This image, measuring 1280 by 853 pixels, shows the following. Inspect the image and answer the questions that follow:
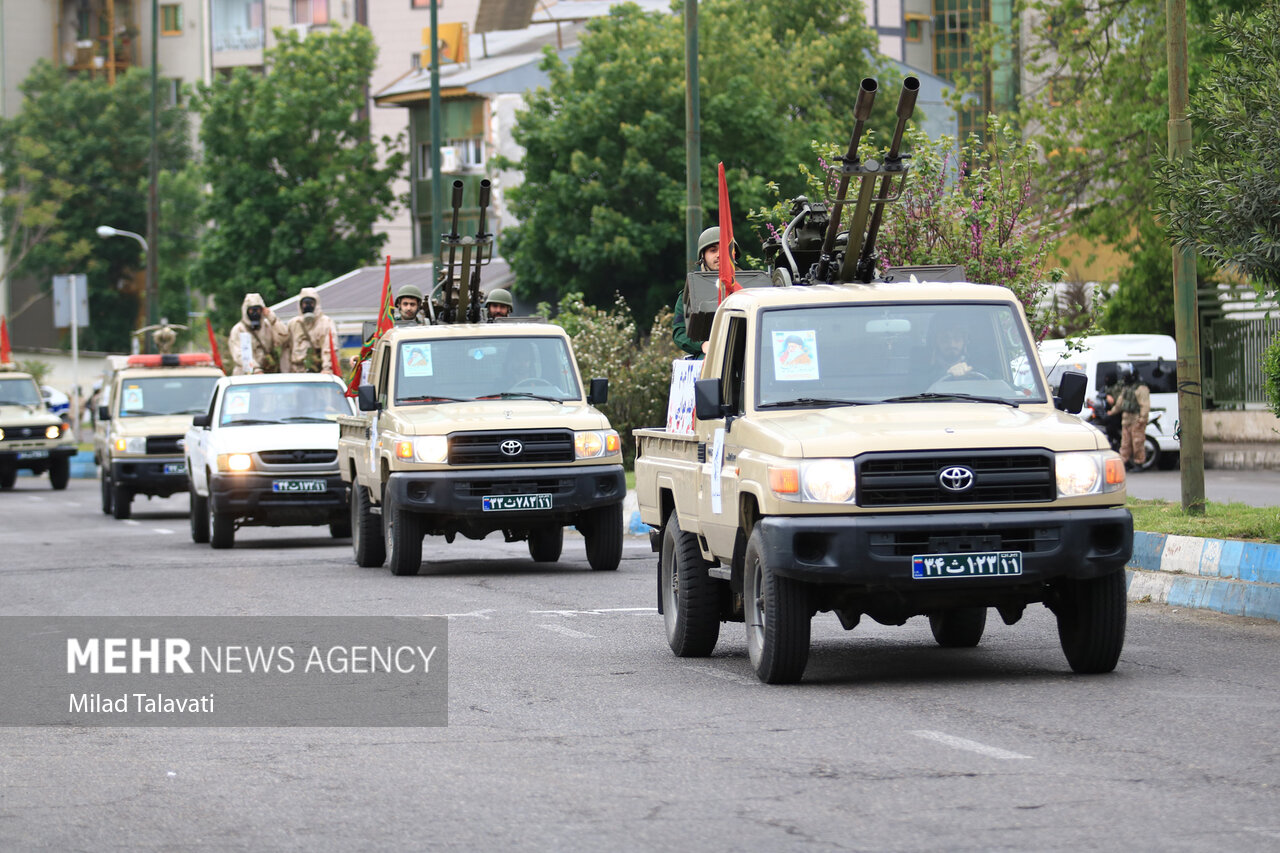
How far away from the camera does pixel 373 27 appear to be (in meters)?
Result: 90.0

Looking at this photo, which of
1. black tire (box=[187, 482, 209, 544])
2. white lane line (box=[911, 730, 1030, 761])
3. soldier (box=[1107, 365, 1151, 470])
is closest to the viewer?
white lane line (box=[911, 730, 1030, 761])

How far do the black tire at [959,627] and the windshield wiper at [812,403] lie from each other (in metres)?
1.75

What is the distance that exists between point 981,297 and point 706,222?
42.6 metres

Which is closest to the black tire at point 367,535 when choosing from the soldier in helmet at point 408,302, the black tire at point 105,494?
the soldier in helmet at point 408,302

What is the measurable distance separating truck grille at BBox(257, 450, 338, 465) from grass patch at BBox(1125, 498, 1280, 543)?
8410mm

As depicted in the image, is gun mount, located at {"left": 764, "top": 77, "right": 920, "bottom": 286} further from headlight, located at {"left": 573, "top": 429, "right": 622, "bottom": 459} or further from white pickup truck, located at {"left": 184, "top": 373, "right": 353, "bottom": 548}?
white pickup truck, located at {"left": 184, "top": 373, "right": 353, "bottom": 548}

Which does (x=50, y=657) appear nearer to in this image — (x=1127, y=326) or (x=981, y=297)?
(x=981, y=297)

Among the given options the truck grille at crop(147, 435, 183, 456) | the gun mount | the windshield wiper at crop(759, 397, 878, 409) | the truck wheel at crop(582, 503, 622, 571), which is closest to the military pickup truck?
the truck grille at crop(147, 435, 183, 456)

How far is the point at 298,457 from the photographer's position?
22.5 meters

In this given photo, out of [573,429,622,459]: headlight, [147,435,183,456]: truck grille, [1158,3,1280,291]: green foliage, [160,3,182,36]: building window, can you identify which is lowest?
[147,435,183,456]: truck grille

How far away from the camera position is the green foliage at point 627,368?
33.2 meters

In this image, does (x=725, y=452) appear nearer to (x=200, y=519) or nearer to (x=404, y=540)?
(x=404, y=540)

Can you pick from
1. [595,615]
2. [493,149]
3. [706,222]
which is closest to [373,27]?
[493,149]

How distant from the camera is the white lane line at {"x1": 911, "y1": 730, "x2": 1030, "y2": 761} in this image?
7.90m
